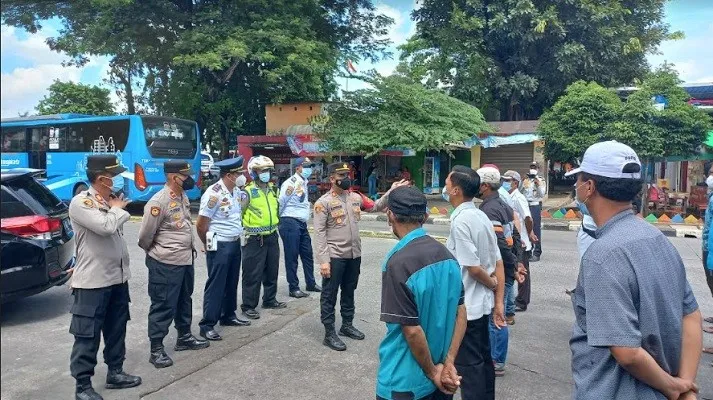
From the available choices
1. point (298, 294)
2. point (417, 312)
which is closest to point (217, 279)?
point (298, 294)

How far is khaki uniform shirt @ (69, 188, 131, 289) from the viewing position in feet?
12.3

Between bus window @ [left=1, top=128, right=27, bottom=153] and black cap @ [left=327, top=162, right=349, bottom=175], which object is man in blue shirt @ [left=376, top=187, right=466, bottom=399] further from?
black cap @ [left=327, top=162, right=349, bottom=175]

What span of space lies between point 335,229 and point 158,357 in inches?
72.0

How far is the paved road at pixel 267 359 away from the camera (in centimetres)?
407

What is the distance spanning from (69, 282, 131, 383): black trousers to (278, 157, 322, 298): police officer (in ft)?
9.26

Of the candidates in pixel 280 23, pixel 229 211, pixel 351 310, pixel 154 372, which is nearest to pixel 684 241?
pixel 351 310

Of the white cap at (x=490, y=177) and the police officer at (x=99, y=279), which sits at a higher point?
the white cap at (x=490, y=177)

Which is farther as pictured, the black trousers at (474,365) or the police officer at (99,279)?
the police officer at (99,279)

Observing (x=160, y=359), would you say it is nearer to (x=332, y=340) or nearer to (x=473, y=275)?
(x=332, y=340)

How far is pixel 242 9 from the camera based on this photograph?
19062 millimetres

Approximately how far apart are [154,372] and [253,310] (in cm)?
156

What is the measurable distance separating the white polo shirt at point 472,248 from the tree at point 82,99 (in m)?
26.2

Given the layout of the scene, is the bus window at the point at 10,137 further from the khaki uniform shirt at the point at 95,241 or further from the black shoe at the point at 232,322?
the black shoe at the point at 232,322

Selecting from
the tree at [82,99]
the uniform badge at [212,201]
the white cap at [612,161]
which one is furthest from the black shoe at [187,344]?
the tree at [82,99]
